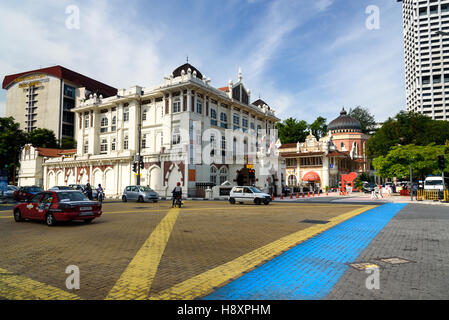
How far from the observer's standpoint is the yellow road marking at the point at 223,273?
457 cm

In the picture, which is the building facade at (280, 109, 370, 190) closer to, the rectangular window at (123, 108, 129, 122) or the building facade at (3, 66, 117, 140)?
the rectangular window at (123, 108, 129, 122)

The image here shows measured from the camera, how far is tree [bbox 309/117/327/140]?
8006cm

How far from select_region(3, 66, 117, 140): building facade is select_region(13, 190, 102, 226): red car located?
86238 millimetres

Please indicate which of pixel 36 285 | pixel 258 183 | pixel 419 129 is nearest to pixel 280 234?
pixel 36 285

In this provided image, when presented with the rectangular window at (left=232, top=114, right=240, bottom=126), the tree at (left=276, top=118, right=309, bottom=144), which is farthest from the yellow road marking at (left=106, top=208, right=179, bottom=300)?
the tree at (left=276, top=118, right=309, bottom=144)

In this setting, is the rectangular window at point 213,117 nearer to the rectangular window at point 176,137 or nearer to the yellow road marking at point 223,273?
the rectangular window at point 176,137

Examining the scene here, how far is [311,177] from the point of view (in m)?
57.2

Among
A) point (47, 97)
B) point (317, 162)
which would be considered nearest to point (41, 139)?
point (47, 97)

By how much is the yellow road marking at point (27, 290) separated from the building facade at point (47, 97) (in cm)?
9508

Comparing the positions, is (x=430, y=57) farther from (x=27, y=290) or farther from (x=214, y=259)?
(x=27, y=290)

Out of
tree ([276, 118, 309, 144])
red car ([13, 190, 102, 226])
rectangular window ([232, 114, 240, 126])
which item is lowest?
red car ([13, 190, 102, 226])

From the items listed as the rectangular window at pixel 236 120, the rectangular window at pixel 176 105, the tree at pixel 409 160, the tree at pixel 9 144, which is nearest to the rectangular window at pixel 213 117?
the rectangular window at pixel 236 120

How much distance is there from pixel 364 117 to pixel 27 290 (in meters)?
100

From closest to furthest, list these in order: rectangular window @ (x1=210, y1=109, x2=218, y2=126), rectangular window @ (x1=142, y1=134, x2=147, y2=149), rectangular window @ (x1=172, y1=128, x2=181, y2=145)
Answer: rectangular window @ (x1=172, y1=128, x2=181, y2=145), rectangular window @ (x1=210, y1=109, x2=218, y2=126), rectangular window @ (x1=142, y1=134, x2=147, y2=149)
